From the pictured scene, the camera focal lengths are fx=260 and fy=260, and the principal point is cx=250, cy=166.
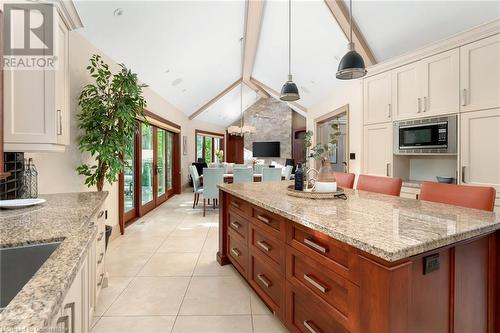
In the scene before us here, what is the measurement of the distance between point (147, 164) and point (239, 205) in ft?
12.0

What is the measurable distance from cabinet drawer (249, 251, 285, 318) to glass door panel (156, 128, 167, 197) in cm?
444

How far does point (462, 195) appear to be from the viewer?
185 centimetres

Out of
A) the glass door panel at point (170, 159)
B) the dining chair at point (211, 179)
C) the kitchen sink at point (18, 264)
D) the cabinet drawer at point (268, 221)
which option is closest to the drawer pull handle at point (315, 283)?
the cabinet drawer at point (268, 221)

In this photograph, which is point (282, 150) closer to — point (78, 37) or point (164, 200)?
point (164, 200)

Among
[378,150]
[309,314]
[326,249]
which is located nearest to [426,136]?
[378,150]

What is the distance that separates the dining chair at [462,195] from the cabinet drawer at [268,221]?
1219 millimetres

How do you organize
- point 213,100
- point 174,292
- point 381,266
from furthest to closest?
1. point 213,100
2. point 174,292
3. point 381,266

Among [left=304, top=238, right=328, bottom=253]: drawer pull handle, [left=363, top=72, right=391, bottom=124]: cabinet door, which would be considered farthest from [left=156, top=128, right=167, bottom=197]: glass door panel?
[left=304, top=238, right=328, bottom=253]: drawer pull handle

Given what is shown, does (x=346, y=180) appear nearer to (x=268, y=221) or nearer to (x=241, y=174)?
(x=268, y=221)

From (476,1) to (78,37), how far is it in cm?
410

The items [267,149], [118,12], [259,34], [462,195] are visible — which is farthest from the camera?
[267,149]

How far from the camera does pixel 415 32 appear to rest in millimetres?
3135

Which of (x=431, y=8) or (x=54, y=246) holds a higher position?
(x=431, y=8)

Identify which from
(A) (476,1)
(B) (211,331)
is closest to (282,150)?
(A) (476,1)
